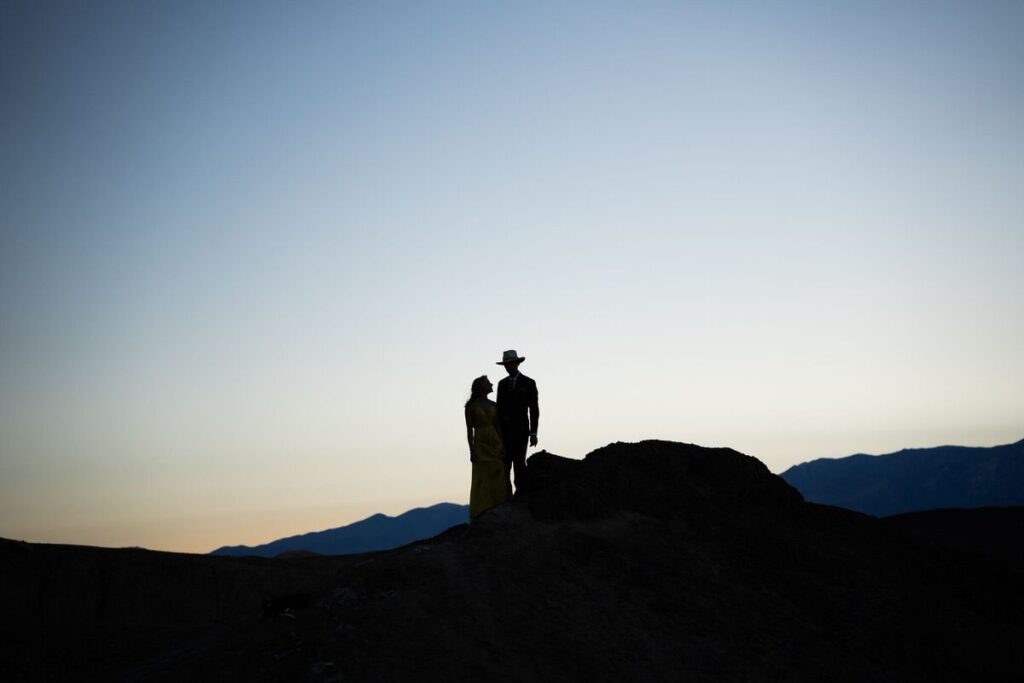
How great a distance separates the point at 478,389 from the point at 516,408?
533 mm

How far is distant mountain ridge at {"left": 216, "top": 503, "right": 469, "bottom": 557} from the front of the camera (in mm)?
167500

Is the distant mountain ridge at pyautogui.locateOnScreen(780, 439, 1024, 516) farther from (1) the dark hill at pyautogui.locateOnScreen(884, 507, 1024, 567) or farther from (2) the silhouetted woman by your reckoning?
(2) the silhouetted woman

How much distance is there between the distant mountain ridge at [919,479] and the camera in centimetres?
9900

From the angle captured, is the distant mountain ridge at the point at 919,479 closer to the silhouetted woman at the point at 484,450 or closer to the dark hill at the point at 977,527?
the dark hill at the point at 977,527

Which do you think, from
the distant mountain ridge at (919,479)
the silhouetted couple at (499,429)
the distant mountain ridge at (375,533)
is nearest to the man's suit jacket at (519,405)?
the silhouetted couple at (499,429)

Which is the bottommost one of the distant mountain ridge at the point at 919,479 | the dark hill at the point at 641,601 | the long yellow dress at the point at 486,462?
the dark hill at the point at 641,601

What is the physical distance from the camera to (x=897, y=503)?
112 metres

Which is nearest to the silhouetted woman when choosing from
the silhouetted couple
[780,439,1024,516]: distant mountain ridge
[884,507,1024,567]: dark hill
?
the silhouetted couple

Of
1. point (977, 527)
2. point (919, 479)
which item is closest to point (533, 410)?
point (977, 527)

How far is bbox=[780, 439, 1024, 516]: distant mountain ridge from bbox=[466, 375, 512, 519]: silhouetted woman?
95672 mm

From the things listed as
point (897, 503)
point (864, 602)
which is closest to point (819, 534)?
point (864, 602)

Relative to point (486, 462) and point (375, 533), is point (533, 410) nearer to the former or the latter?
point (486, 462)

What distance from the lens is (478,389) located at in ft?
33.3

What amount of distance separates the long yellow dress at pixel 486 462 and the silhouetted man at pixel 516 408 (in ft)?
0.61
